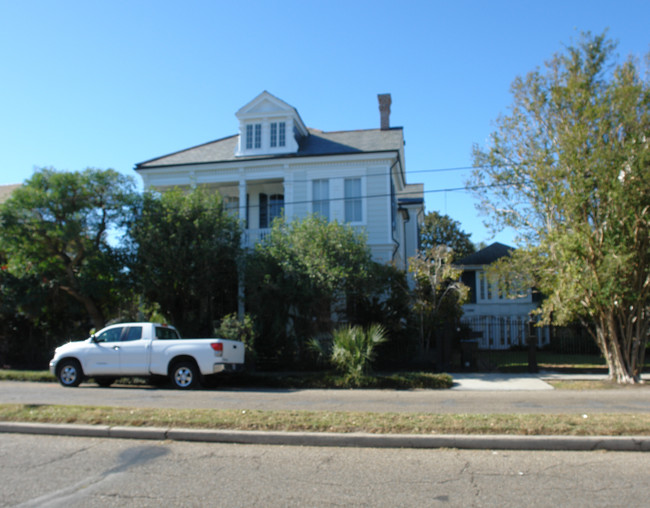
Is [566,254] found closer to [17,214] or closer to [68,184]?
[68,184]

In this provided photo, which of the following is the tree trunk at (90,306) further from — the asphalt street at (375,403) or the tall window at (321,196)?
the tall window at (321,196)

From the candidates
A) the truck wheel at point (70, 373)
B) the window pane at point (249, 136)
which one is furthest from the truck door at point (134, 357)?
the window pane at point (249, 136)

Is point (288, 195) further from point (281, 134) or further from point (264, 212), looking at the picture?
point (281, 134)

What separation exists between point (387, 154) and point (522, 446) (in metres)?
15.2

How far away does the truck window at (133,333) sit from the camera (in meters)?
13.7

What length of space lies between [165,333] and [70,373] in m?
2.65

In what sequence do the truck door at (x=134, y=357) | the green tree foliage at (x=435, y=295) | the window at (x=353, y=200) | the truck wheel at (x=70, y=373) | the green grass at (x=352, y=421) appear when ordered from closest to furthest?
1. the green grass at (x=352, y=421)
2. the truck door at (x=134, y=357)
3. the truck wheel at (x=70, y=373)
4. the green tree foliage at (x=435, y=295)
5. the window at (x=353, y=200)

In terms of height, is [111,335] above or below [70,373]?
above

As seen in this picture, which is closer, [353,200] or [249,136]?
[353,200]

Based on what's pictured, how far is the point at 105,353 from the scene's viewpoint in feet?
44.9

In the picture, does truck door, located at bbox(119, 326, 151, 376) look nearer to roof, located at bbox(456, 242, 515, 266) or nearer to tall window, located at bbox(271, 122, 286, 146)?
tall window, located at bbox(271, 122, 286, 146)

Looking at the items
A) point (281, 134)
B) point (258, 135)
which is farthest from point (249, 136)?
point (281, 134)

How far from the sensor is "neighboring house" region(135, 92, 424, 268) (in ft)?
67.6

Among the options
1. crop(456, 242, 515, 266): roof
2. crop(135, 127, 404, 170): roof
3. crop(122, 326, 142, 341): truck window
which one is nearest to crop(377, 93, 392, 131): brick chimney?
crop(135, 127, 404, 170): roof
